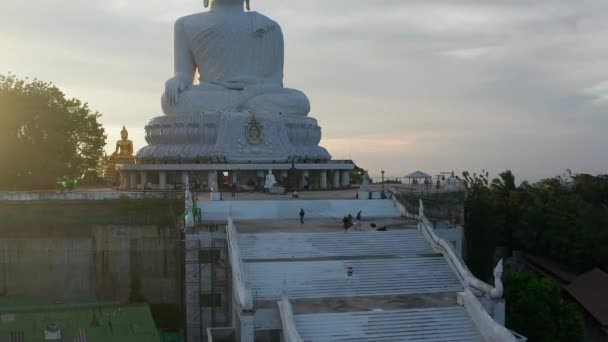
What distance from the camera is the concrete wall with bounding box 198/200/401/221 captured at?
820 inches

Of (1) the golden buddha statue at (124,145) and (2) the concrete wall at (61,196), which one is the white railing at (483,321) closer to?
(2) the concrete wall at (61,196)

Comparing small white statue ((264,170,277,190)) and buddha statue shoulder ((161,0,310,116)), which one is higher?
buddha statue shoulder ((161,0,310,116))

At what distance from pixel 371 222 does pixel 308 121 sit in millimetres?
12231

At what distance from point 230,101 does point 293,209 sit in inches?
415

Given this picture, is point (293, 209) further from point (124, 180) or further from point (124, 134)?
point (124, 134)

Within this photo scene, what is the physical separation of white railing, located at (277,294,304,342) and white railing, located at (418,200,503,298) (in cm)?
439

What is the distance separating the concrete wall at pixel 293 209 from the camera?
2083 cm

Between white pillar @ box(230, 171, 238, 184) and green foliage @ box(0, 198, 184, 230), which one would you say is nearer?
green foliage @ box(0, 198, 184, 230)

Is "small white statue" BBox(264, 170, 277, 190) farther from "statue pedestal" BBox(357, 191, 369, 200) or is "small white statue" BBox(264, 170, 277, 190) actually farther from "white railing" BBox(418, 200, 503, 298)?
"white railing" BBox(418, 200, 503, 298)

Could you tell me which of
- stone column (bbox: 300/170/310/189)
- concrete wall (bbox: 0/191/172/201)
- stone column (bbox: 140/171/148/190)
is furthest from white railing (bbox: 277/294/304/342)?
stone column (bbox: 140/171/148/190)

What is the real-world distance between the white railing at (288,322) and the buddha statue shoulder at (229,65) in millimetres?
17218

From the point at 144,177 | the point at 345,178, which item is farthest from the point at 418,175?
the point at 144,177

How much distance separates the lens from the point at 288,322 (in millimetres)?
13727

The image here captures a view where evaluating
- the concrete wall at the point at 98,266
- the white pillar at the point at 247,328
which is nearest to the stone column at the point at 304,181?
the concrete wall at the point at 98,266
